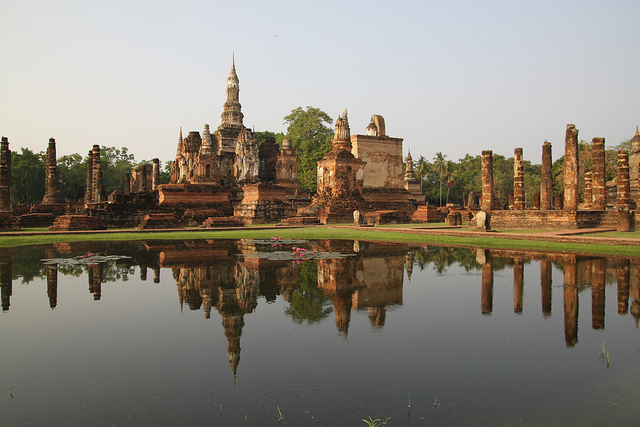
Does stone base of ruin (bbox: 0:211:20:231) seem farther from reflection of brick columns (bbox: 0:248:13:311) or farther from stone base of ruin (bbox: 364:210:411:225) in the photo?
stone base of ruin (bbox: 364:210:411:225)

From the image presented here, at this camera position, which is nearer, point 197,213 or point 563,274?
point 563,274

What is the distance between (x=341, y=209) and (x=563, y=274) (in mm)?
20652

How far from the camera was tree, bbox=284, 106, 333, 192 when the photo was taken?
53.5 meters

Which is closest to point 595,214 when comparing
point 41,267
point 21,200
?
point 41,267

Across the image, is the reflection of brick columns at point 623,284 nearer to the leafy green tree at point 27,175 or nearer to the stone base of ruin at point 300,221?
the stone base of ruin at point 300,221

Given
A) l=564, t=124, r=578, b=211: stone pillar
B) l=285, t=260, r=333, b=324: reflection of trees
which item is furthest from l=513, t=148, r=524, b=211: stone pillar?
l=285, t=260, r=333, b=324: reflection of trees

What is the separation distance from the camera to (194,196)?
2844 centimetres

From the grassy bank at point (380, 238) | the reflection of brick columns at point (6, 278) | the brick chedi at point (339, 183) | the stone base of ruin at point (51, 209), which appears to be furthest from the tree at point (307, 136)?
the reflection of brick columns at point (6, 278)

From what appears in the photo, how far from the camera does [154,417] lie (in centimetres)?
349

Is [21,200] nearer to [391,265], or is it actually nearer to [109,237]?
[109,237]

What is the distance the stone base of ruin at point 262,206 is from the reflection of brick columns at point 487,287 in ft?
58.6

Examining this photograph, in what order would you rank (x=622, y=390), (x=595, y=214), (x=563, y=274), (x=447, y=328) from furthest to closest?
(x=595, y=214)
(x=563, y=274)
(x=447, y=328)
(x=622, y=390)

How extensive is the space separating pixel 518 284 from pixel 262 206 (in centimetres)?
2089

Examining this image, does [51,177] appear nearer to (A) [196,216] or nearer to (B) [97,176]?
(B) [97,176]
